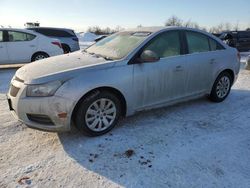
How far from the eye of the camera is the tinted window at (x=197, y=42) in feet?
16.9

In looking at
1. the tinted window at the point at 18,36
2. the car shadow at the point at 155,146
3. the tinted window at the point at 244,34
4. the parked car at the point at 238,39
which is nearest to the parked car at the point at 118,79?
the car shadow at the point at 155,146

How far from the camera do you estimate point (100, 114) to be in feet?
13.5

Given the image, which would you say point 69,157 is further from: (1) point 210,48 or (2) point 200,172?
(1) point 210,48

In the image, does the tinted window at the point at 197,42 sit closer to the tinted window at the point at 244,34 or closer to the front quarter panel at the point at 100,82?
the front quarter panel at the point at 100,82

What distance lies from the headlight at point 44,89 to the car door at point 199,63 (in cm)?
242

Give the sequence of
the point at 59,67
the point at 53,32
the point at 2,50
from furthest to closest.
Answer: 1. the point at 53,32
2. the point at 2,50
3. the point at 59,67

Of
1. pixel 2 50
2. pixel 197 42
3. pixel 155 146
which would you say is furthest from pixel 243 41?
pixel 155 146

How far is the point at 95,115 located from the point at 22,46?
692 centimetres

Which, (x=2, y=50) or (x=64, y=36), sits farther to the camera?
(x=64, y=36)

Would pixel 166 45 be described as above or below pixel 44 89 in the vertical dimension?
above

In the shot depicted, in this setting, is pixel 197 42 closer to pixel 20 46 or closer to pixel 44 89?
pixel 44 89

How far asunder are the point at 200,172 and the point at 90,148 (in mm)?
1455

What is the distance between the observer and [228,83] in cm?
593

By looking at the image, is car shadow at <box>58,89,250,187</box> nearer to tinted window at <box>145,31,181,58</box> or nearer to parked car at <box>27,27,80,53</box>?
tinted window at <box>145,31,181,58</box>
